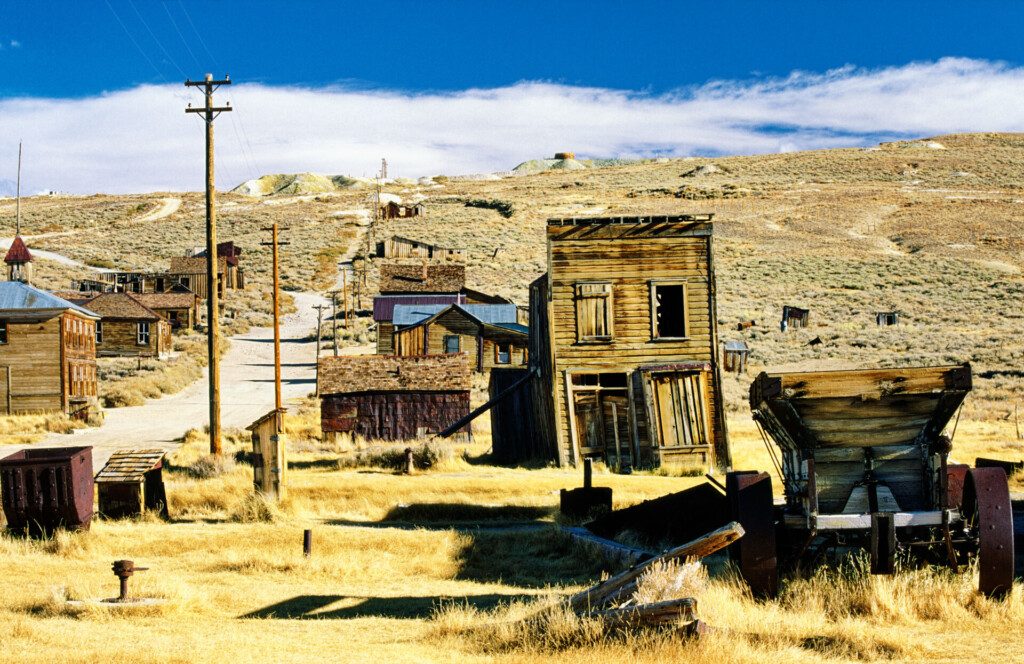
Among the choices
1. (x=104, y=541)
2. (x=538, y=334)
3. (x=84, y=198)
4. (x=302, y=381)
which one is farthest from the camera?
(x=84, y=198)

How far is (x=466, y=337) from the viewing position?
151ft

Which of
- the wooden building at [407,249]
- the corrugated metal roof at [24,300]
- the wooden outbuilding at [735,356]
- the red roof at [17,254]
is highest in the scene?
the wooden building at [407,249]

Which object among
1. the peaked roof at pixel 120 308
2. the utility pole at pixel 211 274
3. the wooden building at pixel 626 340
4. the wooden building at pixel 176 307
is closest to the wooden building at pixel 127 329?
the peaked roof at pixel 120 308

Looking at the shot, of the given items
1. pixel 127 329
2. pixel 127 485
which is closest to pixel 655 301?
pixel 127 485

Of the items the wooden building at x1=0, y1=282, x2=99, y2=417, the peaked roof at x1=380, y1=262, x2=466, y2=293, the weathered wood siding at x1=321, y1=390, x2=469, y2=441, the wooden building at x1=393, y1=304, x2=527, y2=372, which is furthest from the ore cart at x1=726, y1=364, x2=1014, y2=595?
the peaked roof at x1=380, y1=262, x2=466, y2=293

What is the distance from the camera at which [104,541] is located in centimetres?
1421

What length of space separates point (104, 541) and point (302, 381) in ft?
106

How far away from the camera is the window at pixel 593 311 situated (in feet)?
77.5

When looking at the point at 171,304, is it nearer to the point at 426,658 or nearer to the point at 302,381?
the point at 302,381

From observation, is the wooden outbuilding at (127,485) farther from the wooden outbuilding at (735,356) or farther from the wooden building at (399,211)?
the wooden building at (399,211)

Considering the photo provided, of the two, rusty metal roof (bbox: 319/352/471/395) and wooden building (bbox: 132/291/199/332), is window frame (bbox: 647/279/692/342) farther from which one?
wooden building (bbox: 132/291/199/332)

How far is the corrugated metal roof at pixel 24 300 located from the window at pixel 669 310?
23.9 meters

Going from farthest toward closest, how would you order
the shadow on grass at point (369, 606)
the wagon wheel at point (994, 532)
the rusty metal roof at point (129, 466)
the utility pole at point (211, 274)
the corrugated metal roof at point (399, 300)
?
the corrugated metal roof at point (399, 300) < the utility pole at point (211, 274) < the rusty metal roof at point (129, 466) < the shadow on grass at point (369, 606) < the wagon wheel at point (994, 532)

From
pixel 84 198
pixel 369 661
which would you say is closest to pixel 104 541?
pixel 369 661
